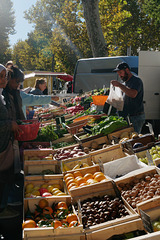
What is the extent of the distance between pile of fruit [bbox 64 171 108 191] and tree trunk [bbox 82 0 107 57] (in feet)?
46.7

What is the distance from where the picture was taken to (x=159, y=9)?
21.5 metres

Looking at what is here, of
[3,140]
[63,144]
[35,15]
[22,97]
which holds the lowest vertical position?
[63,144]

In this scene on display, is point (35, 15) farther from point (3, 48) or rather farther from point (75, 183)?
point (75, 183)

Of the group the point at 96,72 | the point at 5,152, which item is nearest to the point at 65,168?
the point at 5,152

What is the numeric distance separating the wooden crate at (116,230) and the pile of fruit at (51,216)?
0.24 metres

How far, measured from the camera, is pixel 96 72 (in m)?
15.8

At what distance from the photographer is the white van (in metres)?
15.0

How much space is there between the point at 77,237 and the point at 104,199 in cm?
72

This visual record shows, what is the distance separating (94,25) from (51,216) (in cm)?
1517

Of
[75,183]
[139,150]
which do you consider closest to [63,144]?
[139,150]

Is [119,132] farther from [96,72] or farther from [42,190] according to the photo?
[96,72]

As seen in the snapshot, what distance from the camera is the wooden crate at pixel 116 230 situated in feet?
8.41

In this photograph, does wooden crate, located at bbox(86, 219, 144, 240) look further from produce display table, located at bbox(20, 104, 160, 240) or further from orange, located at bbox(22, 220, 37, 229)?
orange, located at bbox(22, 220, 37, 229)

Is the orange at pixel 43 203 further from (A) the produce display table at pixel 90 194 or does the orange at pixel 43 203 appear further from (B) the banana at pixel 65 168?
(B) the banana at pixel 65 168
